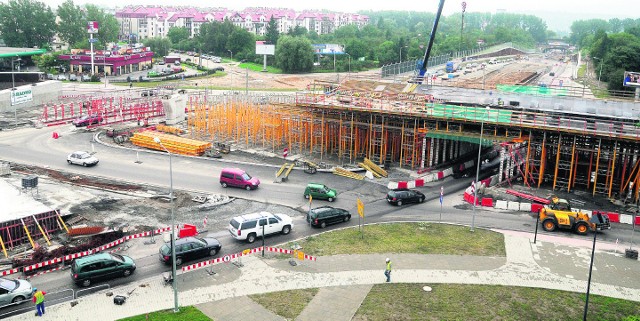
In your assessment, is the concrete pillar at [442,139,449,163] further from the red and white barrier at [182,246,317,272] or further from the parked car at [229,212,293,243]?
the red and white barrier at [182,246,317,272]

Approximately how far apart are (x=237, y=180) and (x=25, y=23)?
12195 centimetres

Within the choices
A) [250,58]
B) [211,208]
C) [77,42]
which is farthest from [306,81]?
[211,208]

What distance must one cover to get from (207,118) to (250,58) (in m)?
83.1

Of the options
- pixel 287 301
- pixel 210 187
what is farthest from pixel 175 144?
pixel 287 301

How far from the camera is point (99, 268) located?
24000mm

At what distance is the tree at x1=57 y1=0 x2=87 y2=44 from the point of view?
140 m

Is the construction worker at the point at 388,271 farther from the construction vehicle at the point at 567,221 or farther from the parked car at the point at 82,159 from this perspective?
the parked car at the point at 82,159

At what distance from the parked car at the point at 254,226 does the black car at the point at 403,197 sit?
8790 mm

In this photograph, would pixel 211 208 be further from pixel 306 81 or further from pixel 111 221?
pixel 306 81

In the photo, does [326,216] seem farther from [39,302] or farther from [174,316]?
[39,302]

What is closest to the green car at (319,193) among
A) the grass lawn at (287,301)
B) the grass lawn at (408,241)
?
the grass lawn at (408,241)

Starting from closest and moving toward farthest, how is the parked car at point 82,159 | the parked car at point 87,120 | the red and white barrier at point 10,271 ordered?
the red and white barrier at point 10,271
the parked car at point 82,159
the parked car at point 87,120

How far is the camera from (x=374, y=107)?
4591 cm

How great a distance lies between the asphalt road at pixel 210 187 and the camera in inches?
1049
